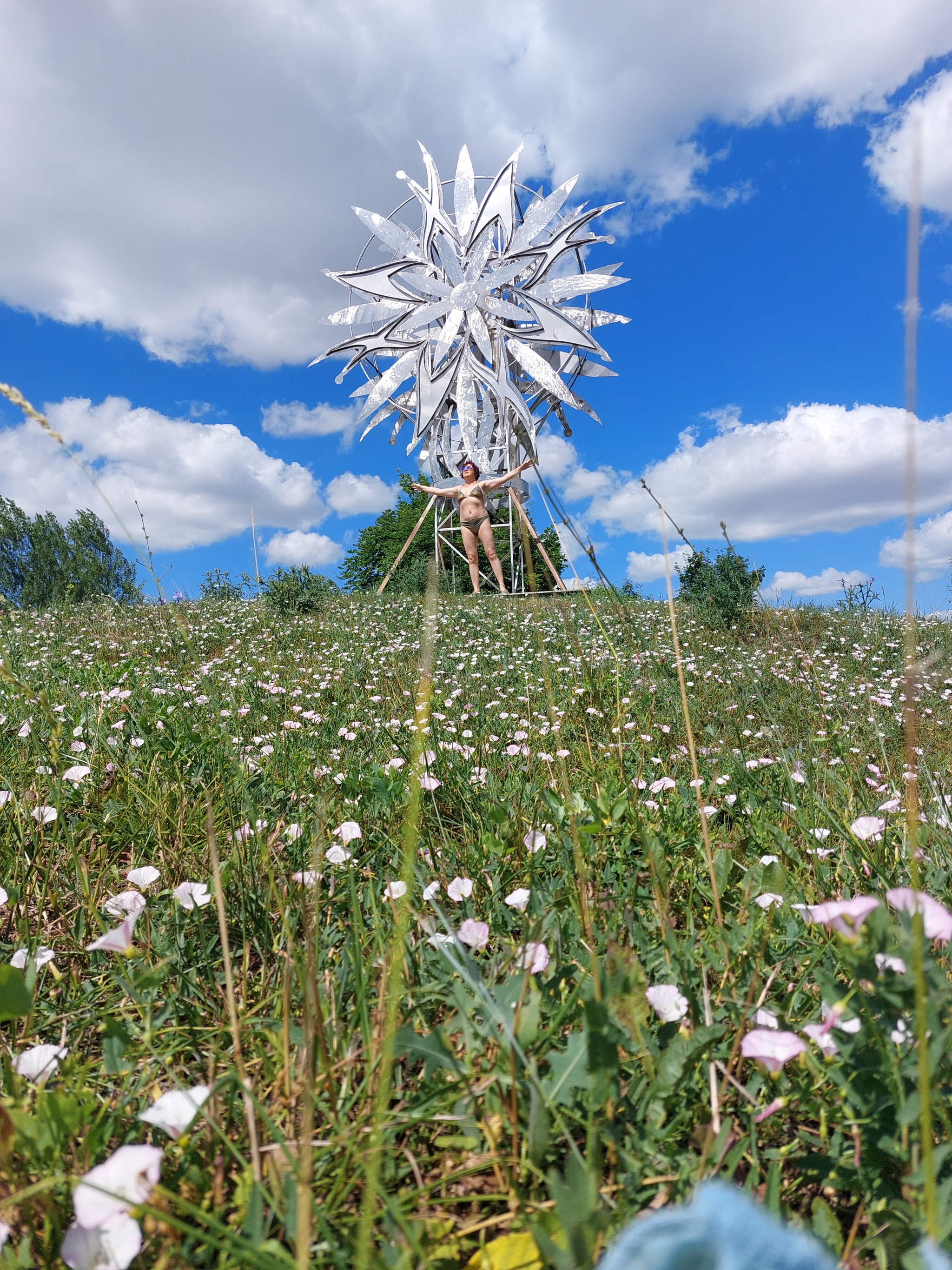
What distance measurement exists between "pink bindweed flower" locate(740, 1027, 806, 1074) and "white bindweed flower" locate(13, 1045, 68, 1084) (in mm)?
1297

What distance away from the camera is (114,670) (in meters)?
5.08

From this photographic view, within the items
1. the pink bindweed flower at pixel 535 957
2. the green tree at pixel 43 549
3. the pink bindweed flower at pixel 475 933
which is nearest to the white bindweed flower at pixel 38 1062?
the pink bindweed flower at pixel 475 933

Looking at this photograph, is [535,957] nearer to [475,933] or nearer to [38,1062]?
[475,933]

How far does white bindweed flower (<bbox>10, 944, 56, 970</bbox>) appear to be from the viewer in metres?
1.57

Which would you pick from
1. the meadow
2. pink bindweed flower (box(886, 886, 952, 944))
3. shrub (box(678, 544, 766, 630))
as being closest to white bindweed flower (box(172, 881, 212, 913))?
the meadow

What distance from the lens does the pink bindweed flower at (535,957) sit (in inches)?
56.4

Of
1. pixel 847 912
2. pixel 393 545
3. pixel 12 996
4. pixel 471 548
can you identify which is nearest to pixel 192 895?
pixel 12 996

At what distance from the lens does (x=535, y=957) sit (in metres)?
1.46

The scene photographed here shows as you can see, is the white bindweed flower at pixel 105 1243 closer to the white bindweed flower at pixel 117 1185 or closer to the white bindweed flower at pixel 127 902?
the white bindweed flower at pixel 117 1185

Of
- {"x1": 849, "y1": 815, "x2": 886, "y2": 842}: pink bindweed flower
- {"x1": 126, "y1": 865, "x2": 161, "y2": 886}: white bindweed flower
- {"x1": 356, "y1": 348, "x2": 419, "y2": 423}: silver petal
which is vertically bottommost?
{"x1": 126, "y1": 865, "x2": 161, "y2": 886}: white bindweed flower

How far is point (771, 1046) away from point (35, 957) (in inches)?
66.1

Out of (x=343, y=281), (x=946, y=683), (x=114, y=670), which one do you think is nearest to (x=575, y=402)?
(x=343, y=281)

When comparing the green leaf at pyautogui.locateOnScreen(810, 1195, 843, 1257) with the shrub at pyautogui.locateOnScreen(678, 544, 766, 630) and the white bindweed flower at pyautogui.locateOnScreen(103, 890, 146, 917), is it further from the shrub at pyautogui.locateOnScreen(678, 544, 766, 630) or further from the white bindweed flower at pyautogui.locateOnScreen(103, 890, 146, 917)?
the shrub at pyautogui.locateOnScreen(678, 544, 766, 630)

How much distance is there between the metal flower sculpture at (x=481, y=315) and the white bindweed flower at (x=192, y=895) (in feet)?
54.7
